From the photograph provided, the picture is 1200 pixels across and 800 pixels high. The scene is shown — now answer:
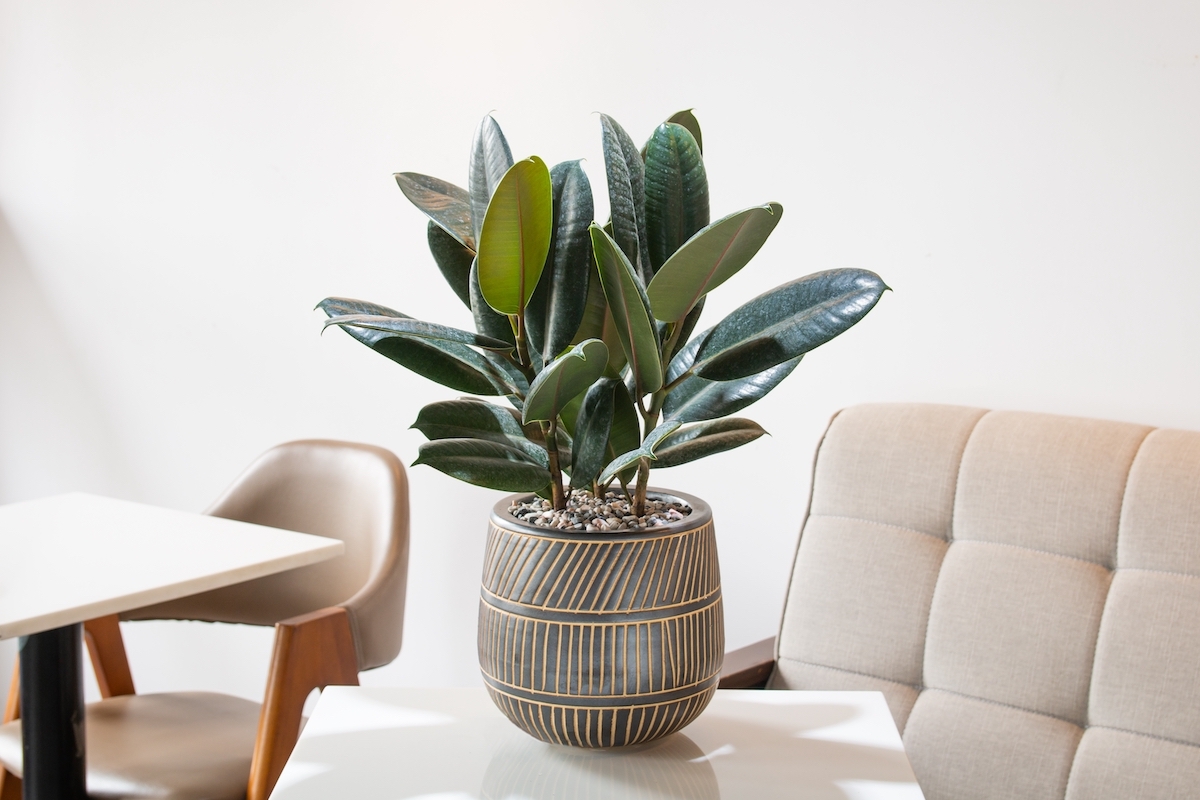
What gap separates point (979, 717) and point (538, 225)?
33.6 inches

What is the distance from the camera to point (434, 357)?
821 millimetres

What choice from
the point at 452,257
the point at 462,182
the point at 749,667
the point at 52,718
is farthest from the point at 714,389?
the point at 462,182

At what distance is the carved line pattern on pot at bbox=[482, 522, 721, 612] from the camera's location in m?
0.77

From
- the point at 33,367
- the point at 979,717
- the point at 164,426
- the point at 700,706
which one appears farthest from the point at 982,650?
the point at 33,367

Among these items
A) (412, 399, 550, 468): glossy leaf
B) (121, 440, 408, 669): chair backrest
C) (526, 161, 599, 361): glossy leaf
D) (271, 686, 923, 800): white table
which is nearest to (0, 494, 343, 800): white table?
(121, 440, 408, 669): chair backrest

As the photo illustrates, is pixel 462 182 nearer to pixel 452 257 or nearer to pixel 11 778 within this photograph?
pixel 452 257

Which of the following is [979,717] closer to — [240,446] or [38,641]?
[38,641]

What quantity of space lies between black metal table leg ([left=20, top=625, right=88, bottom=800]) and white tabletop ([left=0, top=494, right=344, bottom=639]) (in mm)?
130

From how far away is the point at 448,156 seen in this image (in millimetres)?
1930

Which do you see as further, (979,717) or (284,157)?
(284,157)

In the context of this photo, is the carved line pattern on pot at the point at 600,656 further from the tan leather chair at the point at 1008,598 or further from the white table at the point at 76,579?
the white table at the point at 76,579

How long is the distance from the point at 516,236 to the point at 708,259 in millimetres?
148

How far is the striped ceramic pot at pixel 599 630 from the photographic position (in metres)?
0.77

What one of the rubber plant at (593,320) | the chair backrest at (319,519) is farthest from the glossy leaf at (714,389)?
the chair backrest at (319,519)
